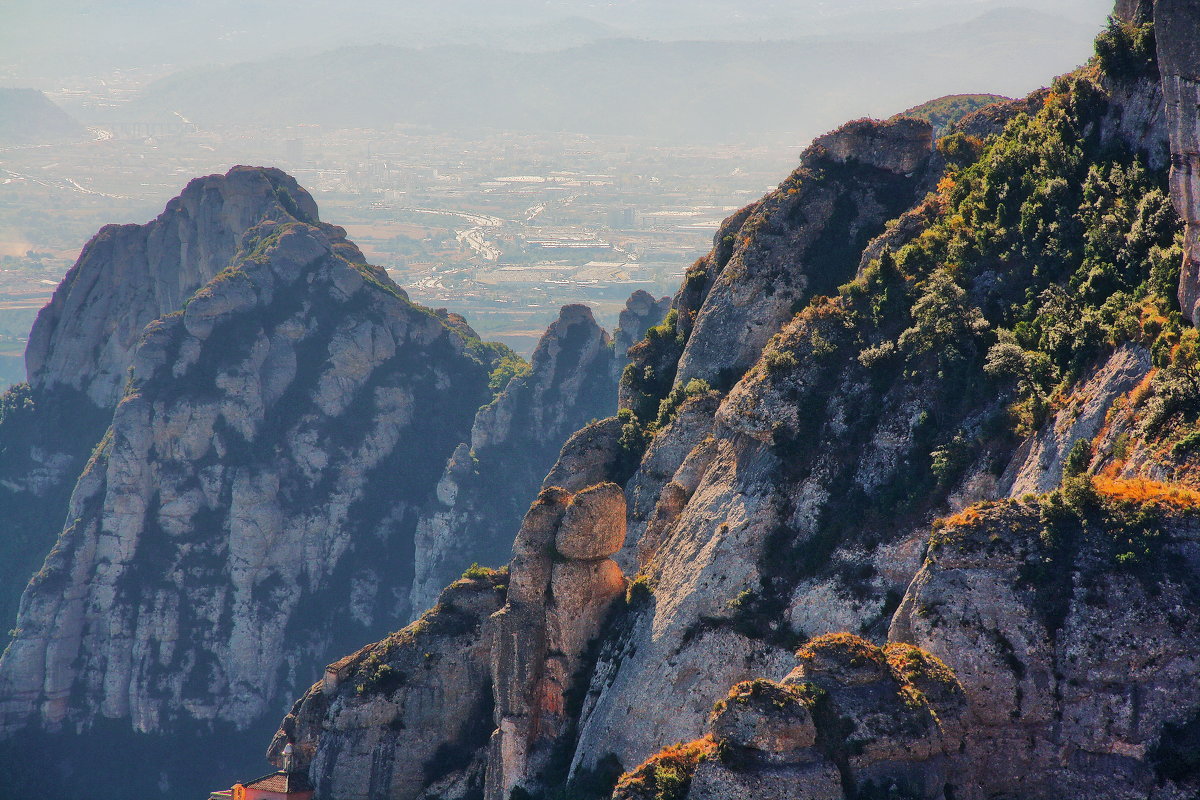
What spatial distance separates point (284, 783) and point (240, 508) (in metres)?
70.1

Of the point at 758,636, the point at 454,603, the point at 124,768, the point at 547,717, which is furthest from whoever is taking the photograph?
the point at 124,768

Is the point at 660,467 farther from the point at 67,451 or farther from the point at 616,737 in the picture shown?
the point at 67,451

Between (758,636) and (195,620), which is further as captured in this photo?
(195,620)

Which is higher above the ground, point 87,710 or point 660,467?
point 660,467

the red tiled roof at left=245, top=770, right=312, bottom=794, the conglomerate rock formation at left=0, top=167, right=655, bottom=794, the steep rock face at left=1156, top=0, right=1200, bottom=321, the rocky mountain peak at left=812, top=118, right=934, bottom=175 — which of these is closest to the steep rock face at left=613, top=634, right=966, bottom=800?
the steep rock face at left=1156, top=0, right=1200, bottom=321

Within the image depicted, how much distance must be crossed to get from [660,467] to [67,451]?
11535 cm

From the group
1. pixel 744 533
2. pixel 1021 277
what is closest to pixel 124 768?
pixel 744 533

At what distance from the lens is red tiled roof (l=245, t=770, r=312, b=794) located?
6138cm

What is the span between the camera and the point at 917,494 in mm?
44750

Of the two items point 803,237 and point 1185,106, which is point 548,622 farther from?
point 1185,106

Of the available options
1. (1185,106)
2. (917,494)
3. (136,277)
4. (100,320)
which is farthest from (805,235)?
(100,320)

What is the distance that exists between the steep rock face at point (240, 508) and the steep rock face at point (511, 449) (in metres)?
4.85

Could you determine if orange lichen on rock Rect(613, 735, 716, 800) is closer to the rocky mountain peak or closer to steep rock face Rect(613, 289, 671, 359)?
the rocky mountain peak

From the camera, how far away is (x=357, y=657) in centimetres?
6359
